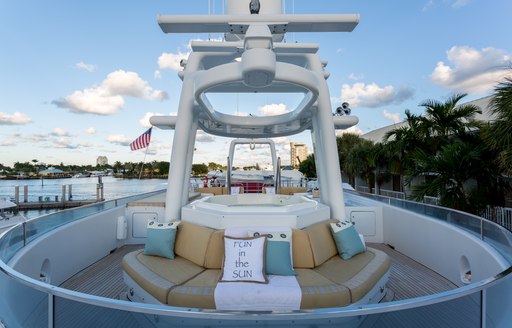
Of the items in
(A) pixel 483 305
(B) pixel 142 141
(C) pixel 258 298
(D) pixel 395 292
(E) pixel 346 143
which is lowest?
(D) pixel 395 292

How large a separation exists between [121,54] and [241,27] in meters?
5.33

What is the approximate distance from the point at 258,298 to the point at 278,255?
731 mm

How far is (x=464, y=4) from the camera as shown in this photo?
8.07 metres

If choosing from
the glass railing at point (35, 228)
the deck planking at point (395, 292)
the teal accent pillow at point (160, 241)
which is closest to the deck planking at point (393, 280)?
the deck planking at point (395, 292)

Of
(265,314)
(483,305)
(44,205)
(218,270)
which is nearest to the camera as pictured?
(265,314)

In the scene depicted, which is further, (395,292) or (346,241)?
(346,241)

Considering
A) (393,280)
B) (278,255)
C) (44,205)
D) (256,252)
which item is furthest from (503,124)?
(44,205)

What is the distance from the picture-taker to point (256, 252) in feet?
11.8

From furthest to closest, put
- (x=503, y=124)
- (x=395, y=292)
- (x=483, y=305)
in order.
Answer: (x=503, y=124), (x=395, y=292), (x=483, y=305)

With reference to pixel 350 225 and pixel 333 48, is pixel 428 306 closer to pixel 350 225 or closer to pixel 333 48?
pixel 350 225

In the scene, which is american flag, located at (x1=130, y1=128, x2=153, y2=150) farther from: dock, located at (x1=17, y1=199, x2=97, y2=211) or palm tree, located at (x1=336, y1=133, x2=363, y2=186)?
dock, located at (x1=17, y1=199, x2=97, y2=211)

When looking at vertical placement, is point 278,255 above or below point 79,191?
above

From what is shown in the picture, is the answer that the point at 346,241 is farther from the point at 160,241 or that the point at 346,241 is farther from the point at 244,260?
the point at 160,241

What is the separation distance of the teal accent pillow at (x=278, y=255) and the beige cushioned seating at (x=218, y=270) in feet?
0.55
